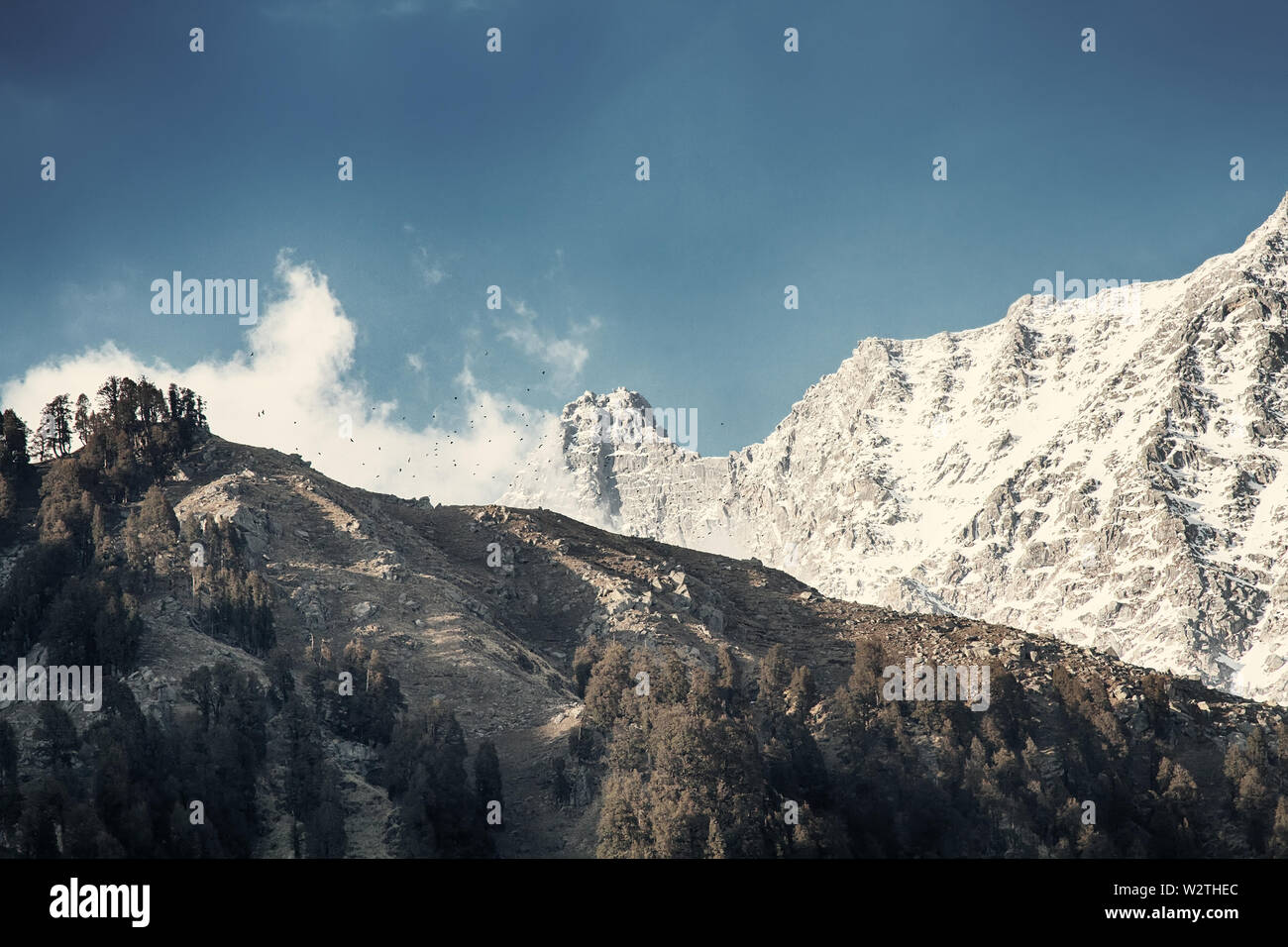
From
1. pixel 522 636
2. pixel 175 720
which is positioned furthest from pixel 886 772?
pixel 175 720

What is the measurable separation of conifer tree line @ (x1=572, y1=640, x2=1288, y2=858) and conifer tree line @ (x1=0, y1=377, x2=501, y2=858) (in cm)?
1185

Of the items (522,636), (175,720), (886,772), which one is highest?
(522,636)

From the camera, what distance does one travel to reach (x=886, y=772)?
95.6m

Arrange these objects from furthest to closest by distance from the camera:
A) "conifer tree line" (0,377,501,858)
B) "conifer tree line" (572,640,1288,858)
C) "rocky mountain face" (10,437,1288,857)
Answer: "rocky mountain face" (10,437,1288,857) < "conifer tree line" (572,640,1288,858) < "conifer tree line" (0,377,501,858)

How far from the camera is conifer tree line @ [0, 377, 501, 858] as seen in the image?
74.8 metres

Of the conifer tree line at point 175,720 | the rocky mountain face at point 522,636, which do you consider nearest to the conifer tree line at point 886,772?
the rocky mountain face at point 522,636

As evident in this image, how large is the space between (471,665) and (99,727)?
31.7 meters

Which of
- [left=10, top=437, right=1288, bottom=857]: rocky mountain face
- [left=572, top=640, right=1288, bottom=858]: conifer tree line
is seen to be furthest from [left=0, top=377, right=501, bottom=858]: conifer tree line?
[left=572, top=640, right=1288, bottom=858]: conifer tree line

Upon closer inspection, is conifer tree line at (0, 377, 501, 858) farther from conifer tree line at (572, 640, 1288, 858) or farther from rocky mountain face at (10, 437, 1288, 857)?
conifer tree line at (572, 640, 1288, 858)

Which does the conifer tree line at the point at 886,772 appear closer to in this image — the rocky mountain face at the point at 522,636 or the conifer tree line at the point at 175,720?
the rocky mountain face at the point at 522,636

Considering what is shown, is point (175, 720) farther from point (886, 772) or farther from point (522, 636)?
point (886, 772)

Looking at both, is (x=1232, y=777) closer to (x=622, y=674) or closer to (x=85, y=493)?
(x=622, y=674)

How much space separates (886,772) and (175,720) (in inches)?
2114

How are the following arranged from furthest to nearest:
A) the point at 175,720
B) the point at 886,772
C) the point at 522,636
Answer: the point at 522,636, the point at 886,772, the point at 175,720
